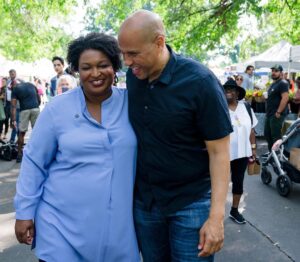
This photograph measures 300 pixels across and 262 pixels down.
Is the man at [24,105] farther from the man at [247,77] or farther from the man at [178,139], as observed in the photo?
the man at [247,77]

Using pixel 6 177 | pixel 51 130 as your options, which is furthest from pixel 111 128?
pixel 6 177

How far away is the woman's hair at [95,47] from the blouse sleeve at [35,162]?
0.99ft

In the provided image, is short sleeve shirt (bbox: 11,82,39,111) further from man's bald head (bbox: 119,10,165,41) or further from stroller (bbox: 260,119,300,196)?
man's bald head (bbox: 119,10,165,41)

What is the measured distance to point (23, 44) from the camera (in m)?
17.2

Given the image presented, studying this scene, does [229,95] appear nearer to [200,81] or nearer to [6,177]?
[200,81]

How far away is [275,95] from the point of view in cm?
851

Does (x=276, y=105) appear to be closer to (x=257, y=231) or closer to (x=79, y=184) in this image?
(x=257, y=231)

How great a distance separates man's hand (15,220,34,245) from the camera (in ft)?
7.17

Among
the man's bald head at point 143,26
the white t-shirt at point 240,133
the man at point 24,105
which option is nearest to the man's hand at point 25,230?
the man's bald head at point 143,26

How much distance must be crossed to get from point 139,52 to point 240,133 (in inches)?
125

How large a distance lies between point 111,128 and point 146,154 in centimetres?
23

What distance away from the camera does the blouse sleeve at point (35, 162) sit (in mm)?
2154

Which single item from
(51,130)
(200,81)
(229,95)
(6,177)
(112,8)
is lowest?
(6,177)

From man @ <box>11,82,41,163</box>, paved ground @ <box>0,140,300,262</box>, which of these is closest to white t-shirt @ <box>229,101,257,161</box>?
paved ground @ <box>0,140,300,262</box>
